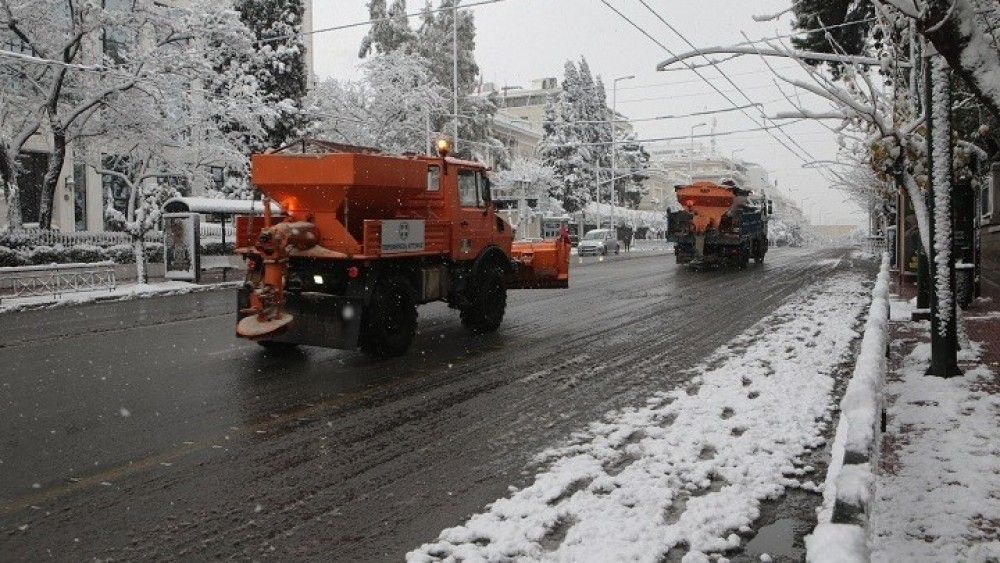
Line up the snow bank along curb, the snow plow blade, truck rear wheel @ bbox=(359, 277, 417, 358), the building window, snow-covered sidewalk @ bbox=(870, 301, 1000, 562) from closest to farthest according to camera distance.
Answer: the snow bank along curb < snow-covered sidewalk @ bbox=(870, 301, 1000, 562) < truck rear wheel @ bbox=(359, 277, 417, 358) < the snow plow blade < the building window

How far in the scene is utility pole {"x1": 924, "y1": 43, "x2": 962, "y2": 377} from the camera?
8.32m

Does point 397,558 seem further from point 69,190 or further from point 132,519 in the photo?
point 69,190

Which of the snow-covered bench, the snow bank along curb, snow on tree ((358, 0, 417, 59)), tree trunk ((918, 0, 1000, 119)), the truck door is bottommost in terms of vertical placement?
the snow bank along curb

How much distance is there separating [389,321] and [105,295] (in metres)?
12.0

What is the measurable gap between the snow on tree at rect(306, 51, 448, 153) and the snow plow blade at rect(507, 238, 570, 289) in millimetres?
27104

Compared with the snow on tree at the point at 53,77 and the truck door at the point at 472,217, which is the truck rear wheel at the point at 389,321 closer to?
the truck door at the point at 472,217

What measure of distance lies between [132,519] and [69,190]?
33.8 meters

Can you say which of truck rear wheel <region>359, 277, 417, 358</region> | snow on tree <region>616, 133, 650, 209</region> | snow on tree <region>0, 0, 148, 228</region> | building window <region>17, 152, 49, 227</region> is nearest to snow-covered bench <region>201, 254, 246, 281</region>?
snow on tree <region>0, 0, 148, 228</region>

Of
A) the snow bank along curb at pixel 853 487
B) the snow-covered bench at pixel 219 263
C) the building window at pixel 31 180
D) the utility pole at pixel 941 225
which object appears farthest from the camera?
the building window at pixel 31 180

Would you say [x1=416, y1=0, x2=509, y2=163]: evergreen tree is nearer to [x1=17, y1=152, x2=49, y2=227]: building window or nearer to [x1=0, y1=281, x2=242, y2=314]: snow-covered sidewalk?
[x1=17, y1=152, x2=49, y2=227]: building window

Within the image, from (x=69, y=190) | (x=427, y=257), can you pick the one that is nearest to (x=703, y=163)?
(x=69, y=190)

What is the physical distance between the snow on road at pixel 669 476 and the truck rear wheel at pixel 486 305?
3897mm

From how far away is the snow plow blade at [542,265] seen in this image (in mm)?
13766

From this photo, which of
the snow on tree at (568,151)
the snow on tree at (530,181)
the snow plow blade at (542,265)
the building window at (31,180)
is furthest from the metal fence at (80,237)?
the snow on tree at (568,151)
